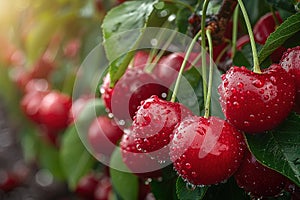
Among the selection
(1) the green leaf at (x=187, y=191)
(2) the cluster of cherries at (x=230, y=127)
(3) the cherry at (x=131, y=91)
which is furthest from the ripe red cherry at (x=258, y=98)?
(3) the cherry at (x=131, y=91)

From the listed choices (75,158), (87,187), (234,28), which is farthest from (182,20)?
(87,187)

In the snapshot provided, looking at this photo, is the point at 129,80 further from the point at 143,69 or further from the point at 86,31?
the point at 86,31

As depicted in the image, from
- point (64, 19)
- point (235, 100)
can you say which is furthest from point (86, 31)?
point (235, 100)

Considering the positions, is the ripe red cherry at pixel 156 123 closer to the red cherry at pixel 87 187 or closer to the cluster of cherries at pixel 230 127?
the cluster of cherries at pixel 230 127

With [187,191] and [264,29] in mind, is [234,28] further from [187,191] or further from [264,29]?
[187,191]

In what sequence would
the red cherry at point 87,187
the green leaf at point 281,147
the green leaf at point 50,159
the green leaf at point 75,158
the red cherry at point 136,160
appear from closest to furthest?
1. the green leaf at point 281,147
2. the red cherry at point 136,160
3. the green leaf at point 75,158
4. the red cherry at point 87,187
5. the green leaf at point 50,159
